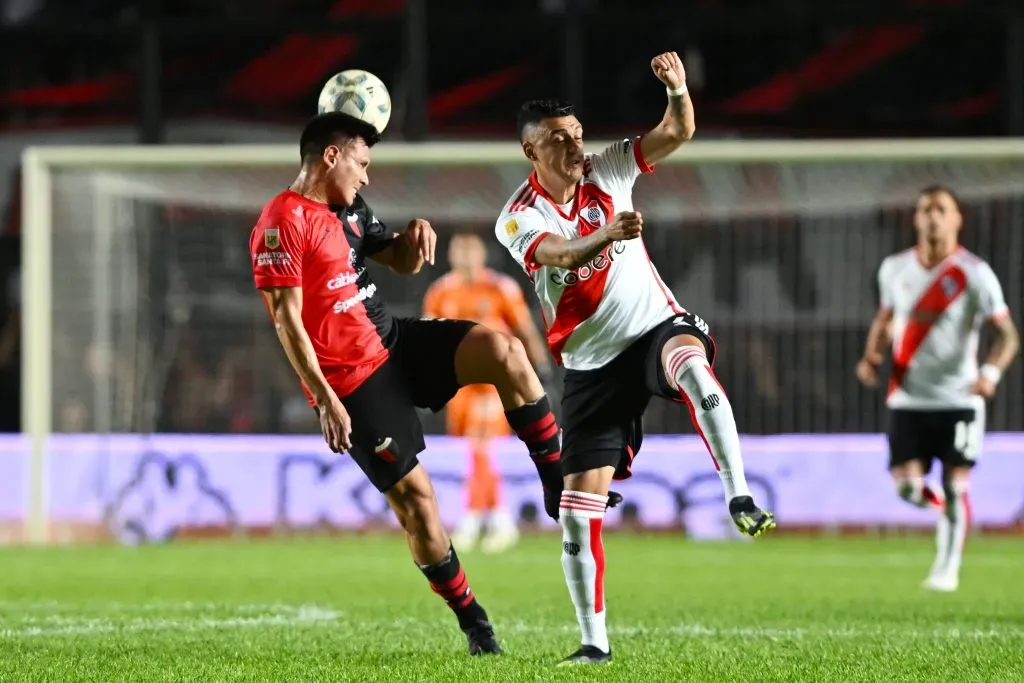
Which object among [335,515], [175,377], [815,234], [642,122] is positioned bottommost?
[335,515]

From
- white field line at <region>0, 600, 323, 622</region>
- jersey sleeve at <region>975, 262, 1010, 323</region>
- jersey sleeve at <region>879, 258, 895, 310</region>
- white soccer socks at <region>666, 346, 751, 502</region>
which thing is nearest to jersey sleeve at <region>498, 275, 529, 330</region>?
jersey sleeve at <region>879, 258, 895, 310</region>

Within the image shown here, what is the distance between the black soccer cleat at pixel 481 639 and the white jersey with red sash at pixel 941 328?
4201 millimetres

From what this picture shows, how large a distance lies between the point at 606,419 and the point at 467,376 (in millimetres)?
704

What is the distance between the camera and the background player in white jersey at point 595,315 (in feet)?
21.5

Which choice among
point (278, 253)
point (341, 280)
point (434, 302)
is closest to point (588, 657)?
point (341, 280)

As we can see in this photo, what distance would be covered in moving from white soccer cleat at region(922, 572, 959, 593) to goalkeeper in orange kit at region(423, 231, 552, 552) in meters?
3.89

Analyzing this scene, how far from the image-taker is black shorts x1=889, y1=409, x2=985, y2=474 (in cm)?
1022

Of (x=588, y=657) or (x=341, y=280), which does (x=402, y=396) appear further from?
(x=588, y=657)

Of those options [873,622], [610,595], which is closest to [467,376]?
[873,622]

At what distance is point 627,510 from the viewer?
47.0ft

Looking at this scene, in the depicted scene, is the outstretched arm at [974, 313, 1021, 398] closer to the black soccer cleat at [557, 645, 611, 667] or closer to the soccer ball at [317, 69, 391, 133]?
the black soccer cleat at [557, 645, 611, 667]

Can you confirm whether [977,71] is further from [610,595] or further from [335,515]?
[610,595]

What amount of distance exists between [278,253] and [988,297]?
5.14m

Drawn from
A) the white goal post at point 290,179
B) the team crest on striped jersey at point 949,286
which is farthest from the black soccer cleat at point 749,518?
the white goal post at point 290,179
